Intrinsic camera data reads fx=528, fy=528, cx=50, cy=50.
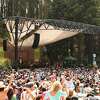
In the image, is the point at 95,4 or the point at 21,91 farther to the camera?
the point at 95,4

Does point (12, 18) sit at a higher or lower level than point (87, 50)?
higher

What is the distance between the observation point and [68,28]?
3644 cm

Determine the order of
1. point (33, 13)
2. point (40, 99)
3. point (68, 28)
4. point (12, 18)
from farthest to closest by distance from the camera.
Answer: point (33, 13), point (68, 28), point (12, 18), point (40, 99)

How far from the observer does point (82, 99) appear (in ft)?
36.6

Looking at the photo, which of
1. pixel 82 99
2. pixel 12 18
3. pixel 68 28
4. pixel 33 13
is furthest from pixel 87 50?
pixel 82 99

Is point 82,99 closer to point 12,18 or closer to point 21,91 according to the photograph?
point 21,91

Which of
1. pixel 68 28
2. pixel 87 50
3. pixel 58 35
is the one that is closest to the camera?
pixel 68 28

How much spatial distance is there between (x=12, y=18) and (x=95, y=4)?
17.9m

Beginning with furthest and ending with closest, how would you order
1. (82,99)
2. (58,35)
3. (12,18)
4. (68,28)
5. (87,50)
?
(87,50)
(58,35)
(68,28)
(12,18)
(82,99)

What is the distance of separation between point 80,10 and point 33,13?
5409 mm

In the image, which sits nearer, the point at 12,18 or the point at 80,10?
the point at 12,18

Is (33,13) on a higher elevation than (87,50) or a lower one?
higher

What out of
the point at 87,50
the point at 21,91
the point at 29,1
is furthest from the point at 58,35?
the point at 21,91

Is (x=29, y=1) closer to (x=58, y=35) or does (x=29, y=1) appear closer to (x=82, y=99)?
(x=58, y=35)
